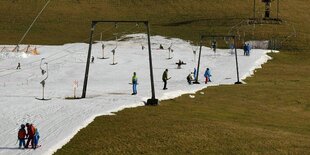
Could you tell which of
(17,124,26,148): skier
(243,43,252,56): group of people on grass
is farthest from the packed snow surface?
(243,43,252,56): group of people on grass

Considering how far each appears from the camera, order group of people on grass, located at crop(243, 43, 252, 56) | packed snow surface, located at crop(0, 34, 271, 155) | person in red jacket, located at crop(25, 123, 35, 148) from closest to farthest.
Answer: person in red jacket, located at crop(25, 123, 35, 148)
packed snow surface, located at crop(0, 34, 271, 155)
group of people on grass, located at crop(243, 43, 252, 56)

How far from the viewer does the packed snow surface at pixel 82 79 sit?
3525cm

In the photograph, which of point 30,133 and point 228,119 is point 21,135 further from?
point 228,119

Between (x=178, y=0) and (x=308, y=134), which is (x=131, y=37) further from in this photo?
(x=308, y=134)

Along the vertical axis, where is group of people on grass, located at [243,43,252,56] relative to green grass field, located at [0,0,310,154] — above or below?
above

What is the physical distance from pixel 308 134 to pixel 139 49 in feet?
200

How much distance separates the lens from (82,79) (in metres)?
67.0

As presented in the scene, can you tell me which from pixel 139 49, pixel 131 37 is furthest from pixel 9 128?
pixel 131 37

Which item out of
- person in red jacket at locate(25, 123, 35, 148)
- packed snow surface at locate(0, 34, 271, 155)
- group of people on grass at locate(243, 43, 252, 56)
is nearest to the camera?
person in red jacket at locate(25, 123, 35, 148)

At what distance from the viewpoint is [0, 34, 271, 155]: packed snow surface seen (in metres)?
35.2

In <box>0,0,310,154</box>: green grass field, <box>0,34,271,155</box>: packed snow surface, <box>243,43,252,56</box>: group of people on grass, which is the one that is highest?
<box>243,43,252,56</box>: group of people on grass

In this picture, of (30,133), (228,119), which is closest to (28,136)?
(30,133)

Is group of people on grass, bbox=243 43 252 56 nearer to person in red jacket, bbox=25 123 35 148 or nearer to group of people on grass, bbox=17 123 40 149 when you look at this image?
group of people on grass, bbox=17 123 40 149

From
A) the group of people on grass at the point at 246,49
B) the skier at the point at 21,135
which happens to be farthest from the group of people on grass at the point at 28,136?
the group of people on grass at the point at 246,49
